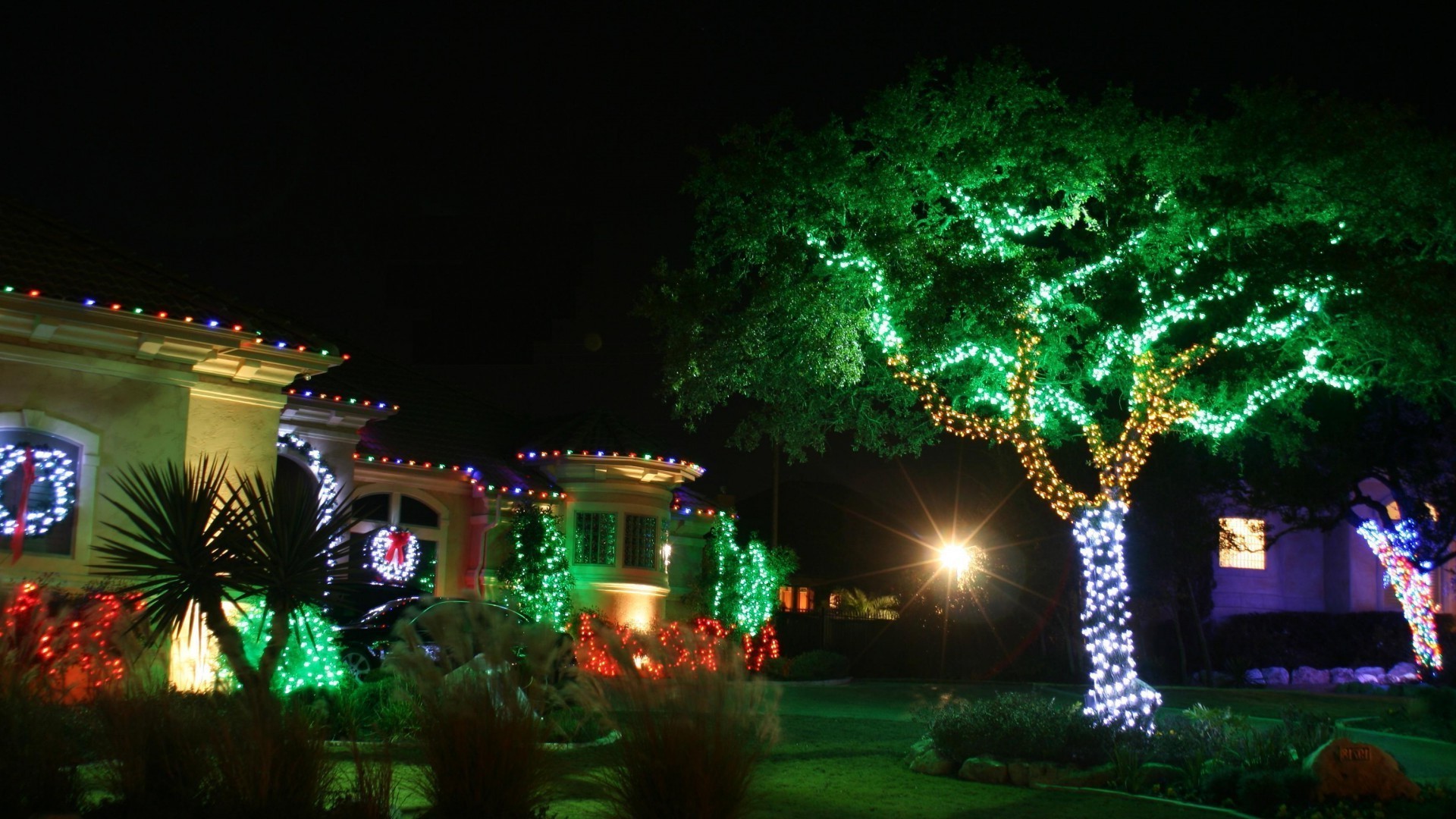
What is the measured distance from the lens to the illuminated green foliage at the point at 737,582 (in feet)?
87.6

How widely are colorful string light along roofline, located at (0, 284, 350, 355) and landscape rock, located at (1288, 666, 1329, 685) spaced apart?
968 inches

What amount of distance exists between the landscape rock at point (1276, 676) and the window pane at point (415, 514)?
19.2m

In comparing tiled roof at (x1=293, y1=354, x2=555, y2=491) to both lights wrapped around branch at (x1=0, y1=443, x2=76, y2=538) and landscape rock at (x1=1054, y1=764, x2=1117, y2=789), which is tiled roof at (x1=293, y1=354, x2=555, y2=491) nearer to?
lights wrapped around branch at (x1=0, y1=443, x2=76, y2=538)

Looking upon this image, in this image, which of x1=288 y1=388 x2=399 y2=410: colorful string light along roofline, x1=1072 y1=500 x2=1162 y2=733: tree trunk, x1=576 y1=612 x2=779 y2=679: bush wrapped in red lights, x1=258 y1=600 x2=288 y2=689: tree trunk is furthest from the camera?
x1=288 y1=388 x2=399 y2=410: colorful string light along roofline

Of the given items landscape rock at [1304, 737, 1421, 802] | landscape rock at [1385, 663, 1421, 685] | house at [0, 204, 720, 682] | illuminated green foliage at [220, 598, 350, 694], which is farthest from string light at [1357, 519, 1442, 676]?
illuminated green foliage at [220, 598, 350, 694]

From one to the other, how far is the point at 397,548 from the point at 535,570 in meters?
2.44

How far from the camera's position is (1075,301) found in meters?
15.1

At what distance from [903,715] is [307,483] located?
9.81 meters

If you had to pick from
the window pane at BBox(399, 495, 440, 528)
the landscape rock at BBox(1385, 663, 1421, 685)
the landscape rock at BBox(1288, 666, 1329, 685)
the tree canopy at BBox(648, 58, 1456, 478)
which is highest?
the tree canopy at BBox(648, 58, 1456, 478)

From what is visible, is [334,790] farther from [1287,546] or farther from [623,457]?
[1287,546]

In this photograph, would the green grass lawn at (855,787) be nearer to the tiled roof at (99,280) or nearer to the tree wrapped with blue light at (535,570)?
the tiled roof at (99,280)

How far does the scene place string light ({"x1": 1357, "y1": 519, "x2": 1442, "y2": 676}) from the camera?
964 inches

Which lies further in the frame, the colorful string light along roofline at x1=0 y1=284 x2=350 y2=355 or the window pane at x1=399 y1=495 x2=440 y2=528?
the window pane at x1=399 y1=495 x2=440 y2=528

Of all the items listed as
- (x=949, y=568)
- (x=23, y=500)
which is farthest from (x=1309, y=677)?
(x=23, y=500)
